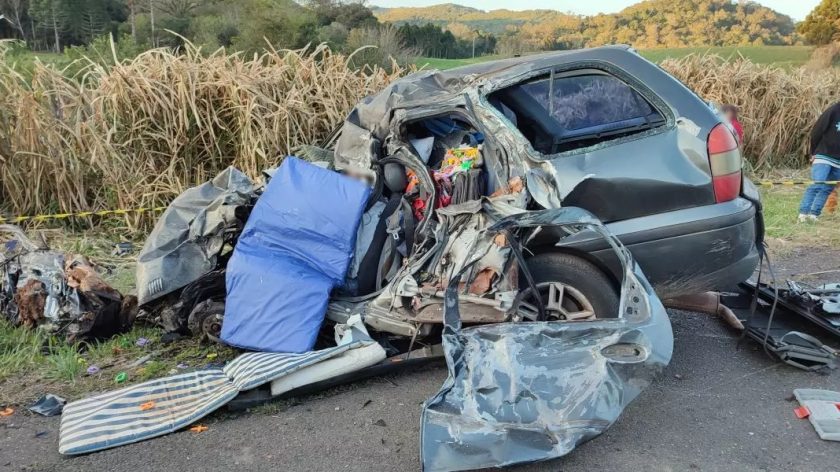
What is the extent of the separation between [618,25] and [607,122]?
2005 inches

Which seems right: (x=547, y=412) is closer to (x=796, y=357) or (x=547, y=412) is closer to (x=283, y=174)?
(x=796, y=357)

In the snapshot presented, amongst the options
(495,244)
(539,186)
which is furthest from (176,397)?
(539,186)

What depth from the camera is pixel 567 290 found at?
3377mm

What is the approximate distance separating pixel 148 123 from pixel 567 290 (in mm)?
5444

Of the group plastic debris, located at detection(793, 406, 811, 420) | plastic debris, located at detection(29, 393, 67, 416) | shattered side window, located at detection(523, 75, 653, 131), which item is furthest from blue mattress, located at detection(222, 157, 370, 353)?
plastic debris, located at detection(793, 406, 811, 420)

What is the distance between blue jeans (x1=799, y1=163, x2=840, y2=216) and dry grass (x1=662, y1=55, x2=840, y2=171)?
15.3 feet

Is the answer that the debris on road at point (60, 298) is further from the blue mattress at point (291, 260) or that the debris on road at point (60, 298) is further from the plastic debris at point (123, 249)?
the plastic debris at point (123, 249)

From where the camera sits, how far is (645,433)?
2930 millimetres

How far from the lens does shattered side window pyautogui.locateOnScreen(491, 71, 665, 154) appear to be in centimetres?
372

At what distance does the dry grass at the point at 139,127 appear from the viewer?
6.67m

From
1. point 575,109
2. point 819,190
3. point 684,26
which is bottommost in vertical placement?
point 819,190

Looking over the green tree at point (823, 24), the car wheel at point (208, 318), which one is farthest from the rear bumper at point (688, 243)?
the green tree at point (823, 24)

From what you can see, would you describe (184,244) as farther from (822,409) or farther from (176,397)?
(822,409)

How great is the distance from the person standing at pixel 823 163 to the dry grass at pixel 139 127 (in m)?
6.15
